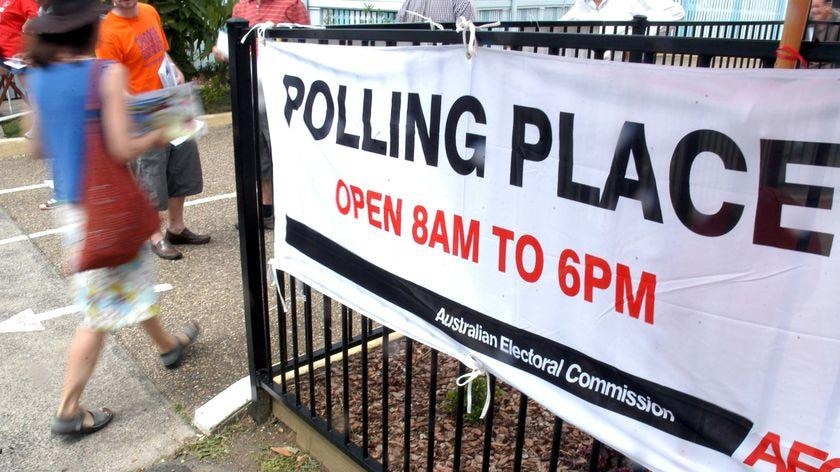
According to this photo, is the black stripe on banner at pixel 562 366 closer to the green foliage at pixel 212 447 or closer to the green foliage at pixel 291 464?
the green foliage at pixel 291 464

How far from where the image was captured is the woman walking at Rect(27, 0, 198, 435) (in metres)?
2.73

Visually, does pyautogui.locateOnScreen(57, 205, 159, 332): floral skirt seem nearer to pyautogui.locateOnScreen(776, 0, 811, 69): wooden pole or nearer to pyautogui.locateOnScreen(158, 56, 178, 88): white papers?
pyautogui.locateOnScreen(158, 56, 178, 88): white papers

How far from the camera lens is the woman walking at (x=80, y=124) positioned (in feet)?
8.96

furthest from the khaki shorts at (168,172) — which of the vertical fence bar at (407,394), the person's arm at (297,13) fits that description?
the vertical fence bar at (407,394)

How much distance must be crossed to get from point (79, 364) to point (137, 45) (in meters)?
2.46

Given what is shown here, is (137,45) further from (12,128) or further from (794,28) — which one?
(12,128)

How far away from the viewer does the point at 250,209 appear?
10.0ft

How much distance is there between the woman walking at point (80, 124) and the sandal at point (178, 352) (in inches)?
22.3

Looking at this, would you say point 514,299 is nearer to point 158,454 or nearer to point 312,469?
point 312,469

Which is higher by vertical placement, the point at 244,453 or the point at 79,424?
the point at 79,424

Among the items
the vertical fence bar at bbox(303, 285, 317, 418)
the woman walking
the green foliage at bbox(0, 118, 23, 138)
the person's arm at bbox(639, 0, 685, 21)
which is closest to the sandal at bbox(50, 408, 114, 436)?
the woman walking

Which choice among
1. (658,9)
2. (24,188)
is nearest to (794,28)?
(658,9)

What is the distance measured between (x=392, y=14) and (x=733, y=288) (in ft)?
31.7

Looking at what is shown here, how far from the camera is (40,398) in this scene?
342cm
